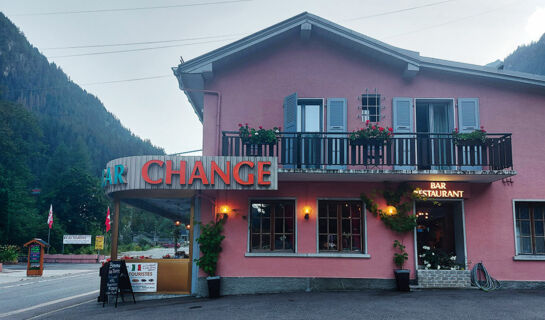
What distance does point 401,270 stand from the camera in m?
12.2

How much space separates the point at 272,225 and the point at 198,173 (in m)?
2.93

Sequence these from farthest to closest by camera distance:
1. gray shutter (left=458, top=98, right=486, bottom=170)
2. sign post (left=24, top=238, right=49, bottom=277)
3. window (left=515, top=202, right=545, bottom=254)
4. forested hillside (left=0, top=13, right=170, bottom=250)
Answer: forested hillside (left=0, top=13, right=170, bottom=250) < sign post (left=24, top=238, right=49, bottom=277) < gray shutter (left=458, top=98, right=486, bottom=170) < window (left=515, top=202, right=545, bottom=254)

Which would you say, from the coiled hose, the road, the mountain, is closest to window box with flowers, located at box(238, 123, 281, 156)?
the coiled hose

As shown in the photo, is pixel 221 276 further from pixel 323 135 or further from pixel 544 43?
pixel 544 43

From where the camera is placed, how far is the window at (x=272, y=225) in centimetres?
1301

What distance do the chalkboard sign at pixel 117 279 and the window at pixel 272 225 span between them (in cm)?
368

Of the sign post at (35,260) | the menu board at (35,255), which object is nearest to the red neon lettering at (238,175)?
the sign post at (35,260)

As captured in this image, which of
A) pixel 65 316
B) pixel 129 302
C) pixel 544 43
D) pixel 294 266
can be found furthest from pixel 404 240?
pixel 544 43

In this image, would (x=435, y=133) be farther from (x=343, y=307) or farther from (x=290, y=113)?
(x=343, y=307)

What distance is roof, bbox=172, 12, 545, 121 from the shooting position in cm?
1330

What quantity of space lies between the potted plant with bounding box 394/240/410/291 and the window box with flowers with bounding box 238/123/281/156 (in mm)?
4761

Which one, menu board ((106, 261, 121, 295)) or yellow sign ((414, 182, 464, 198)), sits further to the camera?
Answer: yellow sign ((414, 182, 464, 198))

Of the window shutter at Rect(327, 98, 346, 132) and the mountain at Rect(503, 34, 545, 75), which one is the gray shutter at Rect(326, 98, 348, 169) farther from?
the mountain at Rect(503, 34, 545, 75)

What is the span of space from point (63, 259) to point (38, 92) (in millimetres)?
113309
